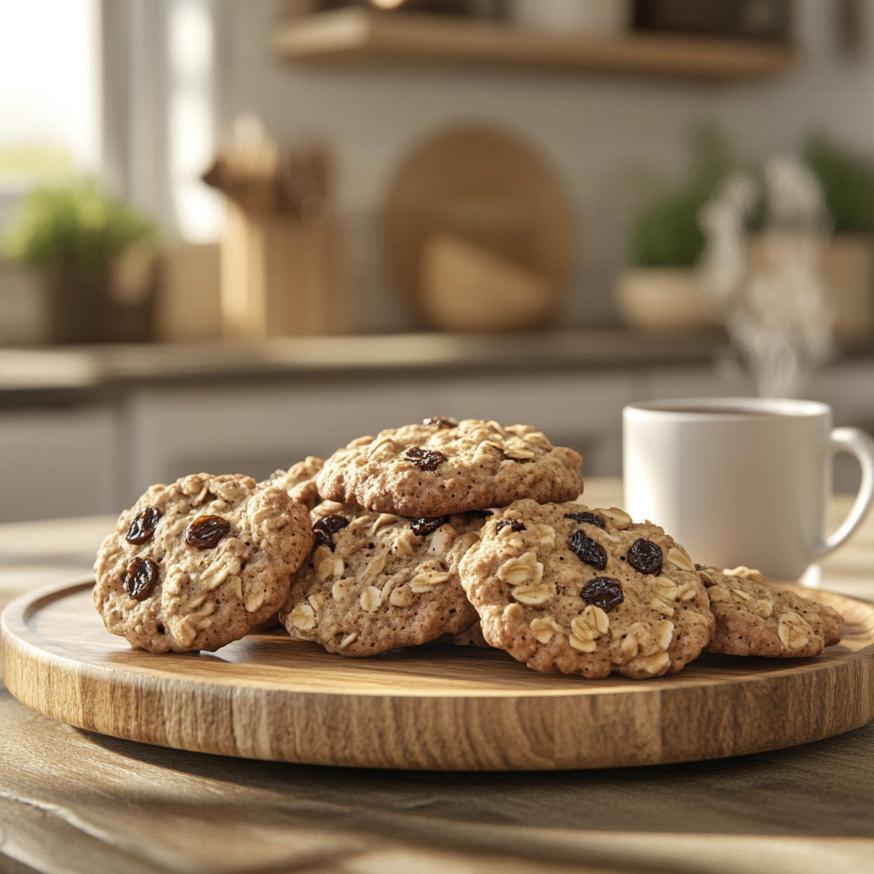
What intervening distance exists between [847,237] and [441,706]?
3.27m

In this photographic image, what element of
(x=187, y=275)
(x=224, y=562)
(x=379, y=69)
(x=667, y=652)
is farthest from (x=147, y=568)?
(x=379, y=69)

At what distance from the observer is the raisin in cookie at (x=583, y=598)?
2.38 feet

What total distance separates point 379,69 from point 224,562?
2879 mm

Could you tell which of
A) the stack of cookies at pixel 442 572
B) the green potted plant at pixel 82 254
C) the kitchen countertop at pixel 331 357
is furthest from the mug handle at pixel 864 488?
the green potted plant at pixel 82 254

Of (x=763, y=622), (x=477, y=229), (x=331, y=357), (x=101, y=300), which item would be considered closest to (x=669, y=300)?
(x=477, y=229)

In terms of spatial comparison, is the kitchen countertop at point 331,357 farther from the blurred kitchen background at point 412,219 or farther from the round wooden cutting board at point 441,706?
the round wooden cutting board at point 441,706

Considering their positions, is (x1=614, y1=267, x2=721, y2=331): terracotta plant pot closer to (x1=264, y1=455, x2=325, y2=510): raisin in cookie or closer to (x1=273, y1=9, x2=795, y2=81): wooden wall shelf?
(x1=273, y1=9, x2=795, y2=81): wooden wall shelf

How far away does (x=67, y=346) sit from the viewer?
306 centimetres

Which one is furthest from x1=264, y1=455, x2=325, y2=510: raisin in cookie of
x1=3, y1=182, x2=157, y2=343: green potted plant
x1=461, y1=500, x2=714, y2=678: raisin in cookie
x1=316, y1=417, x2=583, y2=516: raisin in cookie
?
x1=3, y1=182, x2=157, y2=343: green potted plant

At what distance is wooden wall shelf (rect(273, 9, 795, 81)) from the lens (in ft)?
10.4

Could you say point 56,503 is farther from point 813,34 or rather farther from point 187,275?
point 813,34

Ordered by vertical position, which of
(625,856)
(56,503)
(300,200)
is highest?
(300,200)

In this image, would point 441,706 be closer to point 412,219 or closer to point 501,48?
point 501,48

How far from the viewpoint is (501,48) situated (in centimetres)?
335
